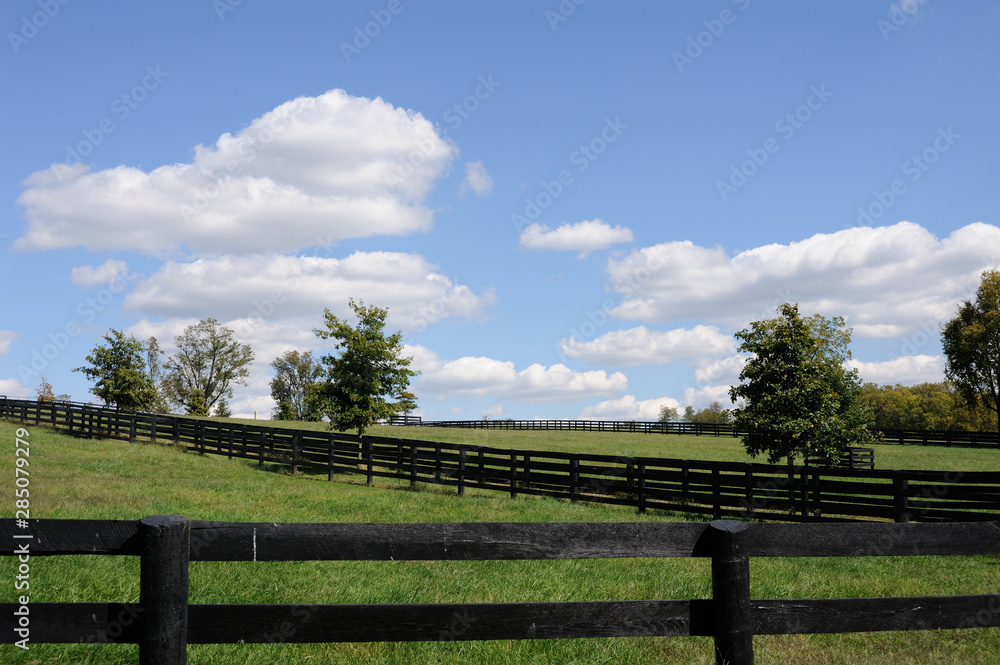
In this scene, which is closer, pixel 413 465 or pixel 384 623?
pixel 384 623

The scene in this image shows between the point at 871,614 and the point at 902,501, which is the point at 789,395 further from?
the point at 871,614

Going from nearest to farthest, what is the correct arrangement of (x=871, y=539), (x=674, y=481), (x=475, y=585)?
(x=871, y=539) → (x=475, y=585) → (x=674, y=481)

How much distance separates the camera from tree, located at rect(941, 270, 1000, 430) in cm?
5016

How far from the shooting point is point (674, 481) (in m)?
18.6

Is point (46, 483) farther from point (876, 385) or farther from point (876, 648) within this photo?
point (876, 385)

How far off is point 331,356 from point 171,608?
28.3 m

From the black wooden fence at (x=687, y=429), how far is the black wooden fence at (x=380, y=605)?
134ft

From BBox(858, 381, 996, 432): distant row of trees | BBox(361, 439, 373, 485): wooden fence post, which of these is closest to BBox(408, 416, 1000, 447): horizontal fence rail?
BBox(858, 381, 996, 432): distant row of trees

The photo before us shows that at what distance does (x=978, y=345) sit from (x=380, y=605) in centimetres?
5837

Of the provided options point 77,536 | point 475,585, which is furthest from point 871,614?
point 77,536

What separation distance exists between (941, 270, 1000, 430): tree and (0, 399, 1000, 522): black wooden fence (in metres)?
37.6

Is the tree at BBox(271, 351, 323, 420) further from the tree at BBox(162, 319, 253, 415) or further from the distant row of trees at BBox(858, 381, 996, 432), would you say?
the distant row of trees at BBox(858, 381, 996, 432)

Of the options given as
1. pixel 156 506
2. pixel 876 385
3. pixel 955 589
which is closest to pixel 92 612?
pixel 955 589

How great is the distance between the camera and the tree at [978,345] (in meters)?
50.2
